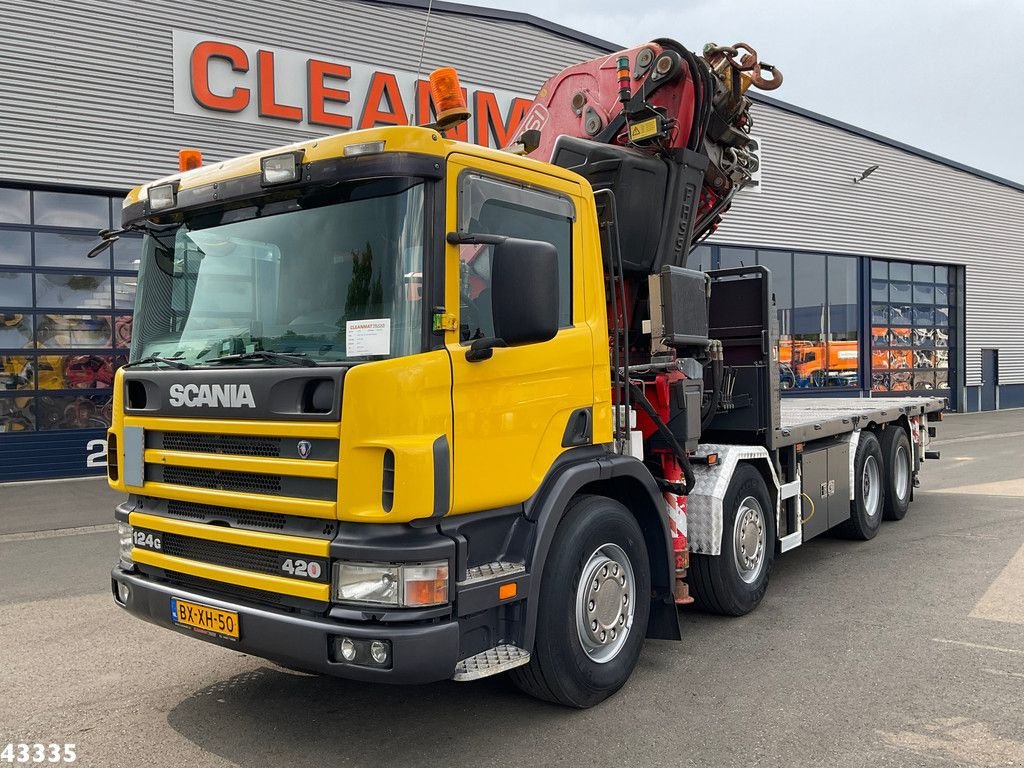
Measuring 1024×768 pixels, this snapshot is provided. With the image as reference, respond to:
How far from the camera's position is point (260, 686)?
448cm

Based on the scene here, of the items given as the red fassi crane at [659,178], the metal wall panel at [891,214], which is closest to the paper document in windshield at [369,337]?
the red fassi crane at [659,178]

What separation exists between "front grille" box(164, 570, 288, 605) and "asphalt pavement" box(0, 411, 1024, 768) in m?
0.70

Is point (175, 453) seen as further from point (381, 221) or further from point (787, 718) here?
point (787, 718)

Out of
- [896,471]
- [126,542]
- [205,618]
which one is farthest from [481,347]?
[896,471]

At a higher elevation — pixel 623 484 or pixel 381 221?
pixel 381 221

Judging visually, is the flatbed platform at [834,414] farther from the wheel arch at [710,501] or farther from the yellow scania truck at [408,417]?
the yellow scania truck at [408,417]

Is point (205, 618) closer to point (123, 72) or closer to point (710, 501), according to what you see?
point (710, 501)

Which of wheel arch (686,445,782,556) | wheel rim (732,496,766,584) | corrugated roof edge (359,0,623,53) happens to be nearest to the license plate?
wheel arch (686,445,782,556)

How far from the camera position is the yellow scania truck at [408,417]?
3270 mm

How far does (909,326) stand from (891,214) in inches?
144

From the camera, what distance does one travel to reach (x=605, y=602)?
4191mm

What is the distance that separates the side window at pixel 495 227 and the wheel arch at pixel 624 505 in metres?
0.75

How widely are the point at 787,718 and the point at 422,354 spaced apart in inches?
96.0

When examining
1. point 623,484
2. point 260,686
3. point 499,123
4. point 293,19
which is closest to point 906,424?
point 623,484
